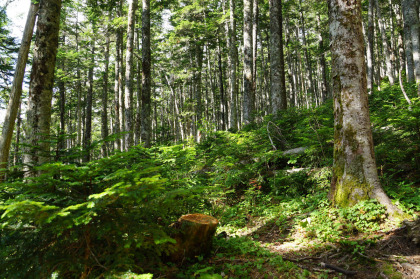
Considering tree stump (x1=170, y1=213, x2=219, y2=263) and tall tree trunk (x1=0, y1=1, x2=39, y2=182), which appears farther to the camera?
tall tree trunk (x1=0, y1=1, x2=39, y2=182)

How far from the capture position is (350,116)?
425 centimetres

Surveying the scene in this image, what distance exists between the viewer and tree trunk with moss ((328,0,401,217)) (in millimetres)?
4129

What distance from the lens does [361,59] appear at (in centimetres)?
436

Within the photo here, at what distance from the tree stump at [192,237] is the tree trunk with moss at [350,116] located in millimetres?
2508

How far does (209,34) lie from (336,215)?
19.4 m

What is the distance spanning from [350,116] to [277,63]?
20.3 ft

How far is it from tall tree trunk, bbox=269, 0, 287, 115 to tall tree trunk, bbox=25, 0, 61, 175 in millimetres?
7703

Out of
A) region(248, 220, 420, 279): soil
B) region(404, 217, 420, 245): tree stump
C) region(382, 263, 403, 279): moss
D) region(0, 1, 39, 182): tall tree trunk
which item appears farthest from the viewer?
region(0, 1, 39, 182): tall tree trunk

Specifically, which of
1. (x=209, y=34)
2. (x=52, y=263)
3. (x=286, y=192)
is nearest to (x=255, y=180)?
(x=286, y=192)

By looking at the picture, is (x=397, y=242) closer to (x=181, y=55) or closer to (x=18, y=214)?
(x=18, y=214)

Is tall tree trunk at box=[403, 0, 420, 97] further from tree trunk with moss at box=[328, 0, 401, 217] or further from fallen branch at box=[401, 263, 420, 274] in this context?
fallen branch at box=[401, 263, 420, 274]

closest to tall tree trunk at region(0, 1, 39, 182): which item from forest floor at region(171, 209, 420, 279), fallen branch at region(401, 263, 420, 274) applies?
forest floor at region(171, 209, 420, 279)

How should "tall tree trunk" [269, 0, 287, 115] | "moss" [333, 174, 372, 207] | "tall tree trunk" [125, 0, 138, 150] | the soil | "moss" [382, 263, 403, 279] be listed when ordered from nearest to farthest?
"moss" [382, 263, 403, 279], the soil, "moss" [333, 174, 372, 207], "tall tree trunk" [269, 0, 287, 115], "tall tree trunk" [125, 0, 138, 150]

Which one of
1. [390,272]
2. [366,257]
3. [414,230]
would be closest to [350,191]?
[414,230]
